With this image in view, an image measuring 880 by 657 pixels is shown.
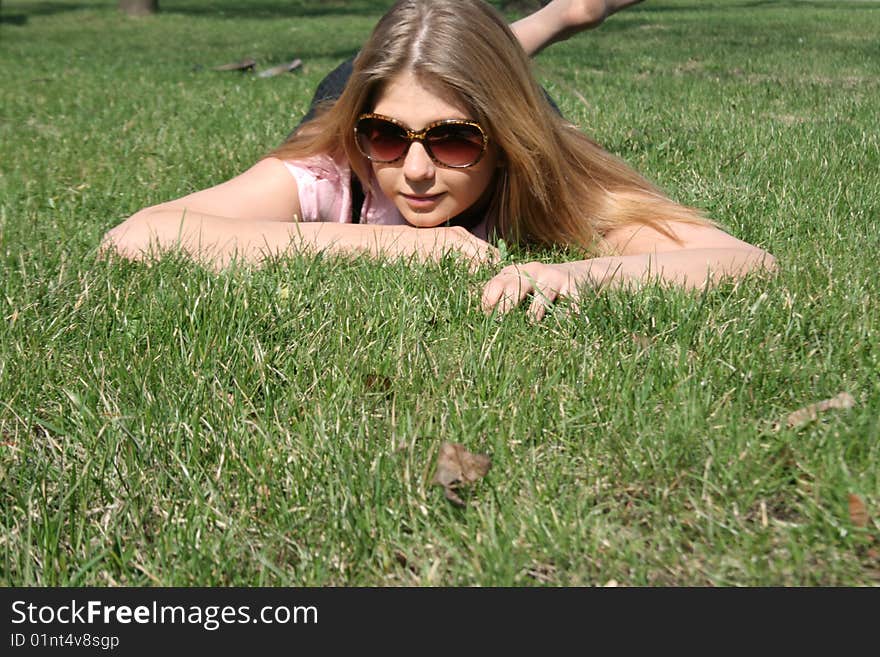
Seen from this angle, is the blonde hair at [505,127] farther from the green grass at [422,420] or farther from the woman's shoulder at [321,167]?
the green grass at [422,420]

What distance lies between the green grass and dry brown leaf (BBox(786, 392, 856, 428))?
0.11 ft

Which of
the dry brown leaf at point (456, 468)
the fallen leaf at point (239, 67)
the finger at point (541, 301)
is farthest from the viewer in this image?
the fallen leaf at point (239, 67)

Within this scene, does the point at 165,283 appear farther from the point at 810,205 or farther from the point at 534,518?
the point at 810,205

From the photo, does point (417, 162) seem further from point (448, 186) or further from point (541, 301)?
point (541, 301)

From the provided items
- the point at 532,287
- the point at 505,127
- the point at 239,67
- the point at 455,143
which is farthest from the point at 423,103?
the point at 239,67

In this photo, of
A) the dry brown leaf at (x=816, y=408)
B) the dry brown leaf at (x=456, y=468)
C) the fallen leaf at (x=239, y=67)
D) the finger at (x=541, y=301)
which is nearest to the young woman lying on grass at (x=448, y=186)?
the finger at (x=541, y=301)

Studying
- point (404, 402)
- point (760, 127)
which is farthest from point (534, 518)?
point (760, 127)

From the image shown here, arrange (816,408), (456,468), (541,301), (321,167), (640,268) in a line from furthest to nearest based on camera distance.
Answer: (321,167), (640,268), (541,301), (816,408), (456,468)

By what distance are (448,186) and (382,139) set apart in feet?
0.97

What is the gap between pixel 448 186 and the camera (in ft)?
12.2

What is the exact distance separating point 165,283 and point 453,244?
3.32 feet

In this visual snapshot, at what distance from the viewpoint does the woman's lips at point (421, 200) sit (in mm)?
3738

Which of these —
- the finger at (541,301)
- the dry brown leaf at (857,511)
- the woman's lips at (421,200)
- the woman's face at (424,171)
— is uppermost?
the woman's face at (424,171)

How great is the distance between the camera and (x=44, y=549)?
6.26 feet
